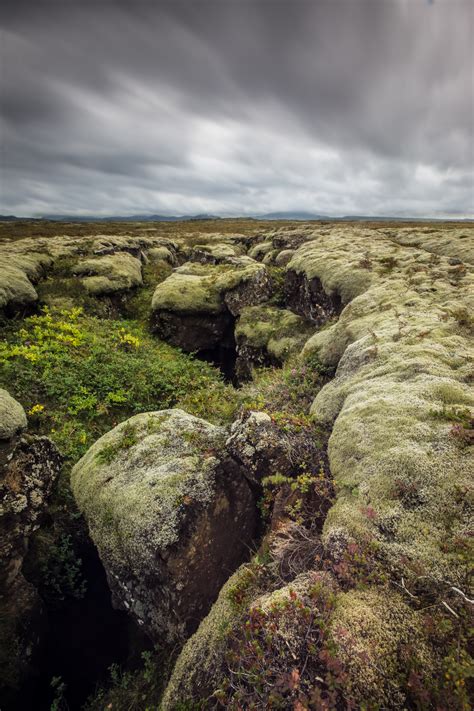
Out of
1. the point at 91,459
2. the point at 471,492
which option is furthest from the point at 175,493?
the point at 471,492

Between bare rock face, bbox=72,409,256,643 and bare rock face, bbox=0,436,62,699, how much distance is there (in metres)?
1.17

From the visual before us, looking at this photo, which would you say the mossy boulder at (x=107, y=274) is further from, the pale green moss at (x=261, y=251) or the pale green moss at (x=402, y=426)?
the pale green moss at (x=402, y=426)

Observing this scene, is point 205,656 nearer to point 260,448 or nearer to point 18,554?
point 260,448

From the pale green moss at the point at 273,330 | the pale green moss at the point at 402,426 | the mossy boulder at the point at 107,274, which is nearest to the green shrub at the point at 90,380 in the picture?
the pale green moss at the point at 273,330

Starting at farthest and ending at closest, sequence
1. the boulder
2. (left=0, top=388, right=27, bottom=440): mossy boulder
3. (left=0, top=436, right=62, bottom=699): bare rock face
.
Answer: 1. (left=0, top=388, right=27, bottom=440): mossy boulder
2. the boulder
3. (left=0, top=436, right=62, bottom=699): bare rock face

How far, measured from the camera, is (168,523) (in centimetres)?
725

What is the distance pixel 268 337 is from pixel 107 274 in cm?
1746

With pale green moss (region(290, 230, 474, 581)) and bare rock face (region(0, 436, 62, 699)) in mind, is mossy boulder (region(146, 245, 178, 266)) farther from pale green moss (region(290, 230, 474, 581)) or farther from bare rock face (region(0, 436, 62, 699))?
bare rock face (region(0, 436, 62, 699))

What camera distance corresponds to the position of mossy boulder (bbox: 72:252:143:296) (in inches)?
1063

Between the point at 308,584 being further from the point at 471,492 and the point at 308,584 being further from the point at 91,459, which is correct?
the point at 91,459

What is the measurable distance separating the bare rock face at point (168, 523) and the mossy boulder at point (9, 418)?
2267 mm

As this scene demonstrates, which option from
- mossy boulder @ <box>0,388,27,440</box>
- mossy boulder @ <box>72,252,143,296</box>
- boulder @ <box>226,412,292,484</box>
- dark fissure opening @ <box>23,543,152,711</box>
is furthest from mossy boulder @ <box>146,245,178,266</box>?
dark fissure opening @ <box>23,543,152,711</box>

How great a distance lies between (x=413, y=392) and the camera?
8.02 meters

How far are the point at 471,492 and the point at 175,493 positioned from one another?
5.88 metres
